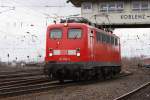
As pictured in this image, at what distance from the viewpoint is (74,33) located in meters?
23.9

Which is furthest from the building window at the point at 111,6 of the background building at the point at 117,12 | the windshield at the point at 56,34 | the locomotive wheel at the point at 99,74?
the windshield at the point at 56,34

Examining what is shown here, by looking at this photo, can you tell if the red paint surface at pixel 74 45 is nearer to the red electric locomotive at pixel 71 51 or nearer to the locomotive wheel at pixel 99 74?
the red electric locomotive at pixel 71 51

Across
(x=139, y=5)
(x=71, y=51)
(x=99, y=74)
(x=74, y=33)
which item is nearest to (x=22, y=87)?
(x=71, y=51)

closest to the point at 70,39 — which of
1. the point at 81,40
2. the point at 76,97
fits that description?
the point at 81,40

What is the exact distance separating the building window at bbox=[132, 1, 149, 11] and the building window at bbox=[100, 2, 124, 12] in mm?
1248

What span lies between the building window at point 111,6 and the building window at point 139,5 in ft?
4.10

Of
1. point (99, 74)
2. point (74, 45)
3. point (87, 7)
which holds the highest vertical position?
point (87, 7)

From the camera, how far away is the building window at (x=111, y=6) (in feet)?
147

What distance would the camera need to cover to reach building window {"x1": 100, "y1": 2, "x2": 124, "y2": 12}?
44.9m

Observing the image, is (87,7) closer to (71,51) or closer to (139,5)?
(139,5)

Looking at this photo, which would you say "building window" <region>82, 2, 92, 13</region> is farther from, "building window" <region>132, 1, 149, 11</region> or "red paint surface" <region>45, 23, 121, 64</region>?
"red paint surface" <region>45, 23, 121, 64</region>

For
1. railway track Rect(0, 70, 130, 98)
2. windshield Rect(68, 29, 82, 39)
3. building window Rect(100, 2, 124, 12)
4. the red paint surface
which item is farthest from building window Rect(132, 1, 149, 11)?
windshield Rect(68, 29, 82, 39)

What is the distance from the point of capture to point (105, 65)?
28156 mm

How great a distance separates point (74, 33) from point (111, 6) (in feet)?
72.0
